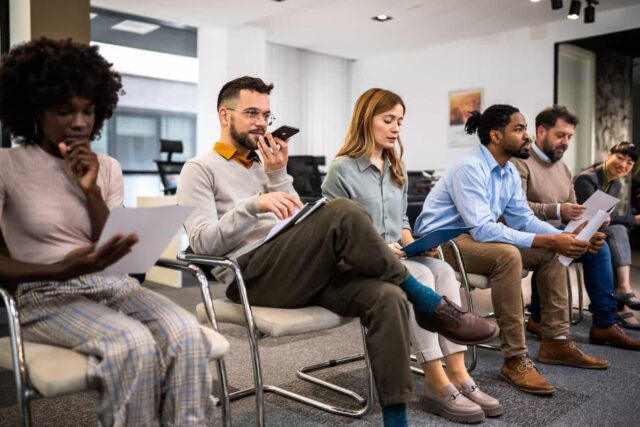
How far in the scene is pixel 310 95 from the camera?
863 cm

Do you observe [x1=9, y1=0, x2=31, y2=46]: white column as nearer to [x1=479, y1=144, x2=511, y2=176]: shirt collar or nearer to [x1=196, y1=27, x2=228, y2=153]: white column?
[x1=479, y1=144, x2=511, y2=176]: shirt collar

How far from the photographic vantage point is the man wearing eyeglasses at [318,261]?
5.18ft

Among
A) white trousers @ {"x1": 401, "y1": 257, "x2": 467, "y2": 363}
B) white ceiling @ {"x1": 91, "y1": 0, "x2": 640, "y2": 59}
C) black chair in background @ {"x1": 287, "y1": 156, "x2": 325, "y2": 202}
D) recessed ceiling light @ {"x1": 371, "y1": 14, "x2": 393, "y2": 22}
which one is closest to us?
white trousers @ {"x1": 401, "y1": 257, "x2": 467, "y2": 363}

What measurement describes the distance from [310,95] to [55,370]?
7.73 meters

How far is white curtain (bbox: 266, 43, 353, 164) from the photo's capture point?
8.27 metres

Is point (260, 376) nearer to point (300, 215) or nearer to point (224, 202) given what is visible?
point (300, 215)

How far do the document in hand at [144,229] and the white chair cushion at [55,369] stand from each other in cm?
20

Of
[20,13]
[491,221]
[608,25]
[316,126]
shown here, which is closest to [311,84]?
[316,126]

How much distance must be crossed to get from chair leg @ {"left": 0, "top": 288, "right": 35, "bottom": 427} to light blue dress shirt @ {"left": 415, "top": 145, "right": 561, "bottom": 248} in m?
1.61

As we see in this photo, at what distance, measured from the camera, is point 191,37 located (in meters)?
8.53

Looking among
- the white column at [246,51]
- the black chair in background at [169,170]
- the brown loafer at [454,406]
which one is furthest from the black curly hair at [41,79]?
the white column at [246,51]

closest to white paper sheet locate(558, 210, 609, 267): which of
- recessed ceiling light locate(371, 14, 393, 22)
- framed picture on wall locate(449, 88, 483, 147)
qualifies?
recessed ceiling light locate(371, 14, 393, 22)

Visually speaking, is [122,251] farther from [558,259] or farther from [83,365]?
[558,259]

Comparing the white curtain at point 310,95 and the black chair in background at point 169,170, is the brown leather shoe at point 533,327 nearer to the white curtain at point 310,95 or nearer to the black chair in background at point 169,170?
the black chair in background at point 169,170
